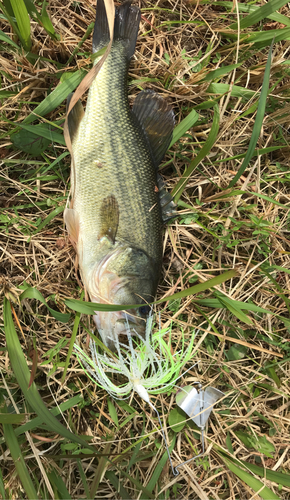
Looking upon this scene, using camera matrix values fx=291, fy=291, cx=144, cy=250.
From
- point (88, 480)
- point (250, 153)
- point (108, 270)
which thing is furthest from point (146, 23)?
point (88, 480)

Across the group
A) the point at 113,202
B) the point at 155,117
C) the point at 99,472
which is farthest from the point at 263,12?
the point at 99,472

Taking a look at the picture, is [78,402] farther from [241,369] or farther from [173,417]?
[241,369]

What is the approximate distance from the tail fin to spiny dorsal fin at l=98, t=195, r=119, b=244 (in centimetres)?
112

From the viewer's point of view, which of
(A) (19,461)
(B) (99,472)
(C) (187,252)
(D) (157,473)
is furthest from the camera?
(C) (187,252)

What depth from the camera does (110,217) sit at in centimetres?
199

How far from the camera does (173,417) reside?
2.27 meters

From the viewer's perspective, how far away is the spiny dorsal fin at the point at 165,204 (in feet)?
7.18

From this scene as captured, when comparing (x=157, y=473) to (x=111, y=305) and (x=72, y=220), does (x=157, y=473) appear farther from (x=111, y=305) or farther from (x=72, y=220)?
(x=72, y=220)

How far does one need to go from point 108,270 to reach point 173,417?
1294 mm

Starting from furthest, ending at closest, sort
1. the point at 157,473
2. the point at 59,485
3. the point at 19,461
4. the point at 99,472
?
1. the point at 157,473
2. the point at 59,485
3. the point at 99,472
4. the point at 19,461

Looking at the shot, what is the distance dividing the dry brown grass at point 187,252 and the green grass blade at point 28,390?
17cm

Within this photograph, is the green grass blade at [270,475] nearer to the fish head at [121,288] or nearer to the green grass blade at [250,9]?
the fish head at [121,288]

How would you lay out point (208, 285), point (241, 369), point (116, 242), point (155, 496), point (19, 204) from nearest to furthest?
point (208, 285)
point (116, 242)
point (155, 496)
point (19, 204)
point (241, 369)

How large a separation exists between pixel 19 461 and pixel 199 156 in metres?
2.36
